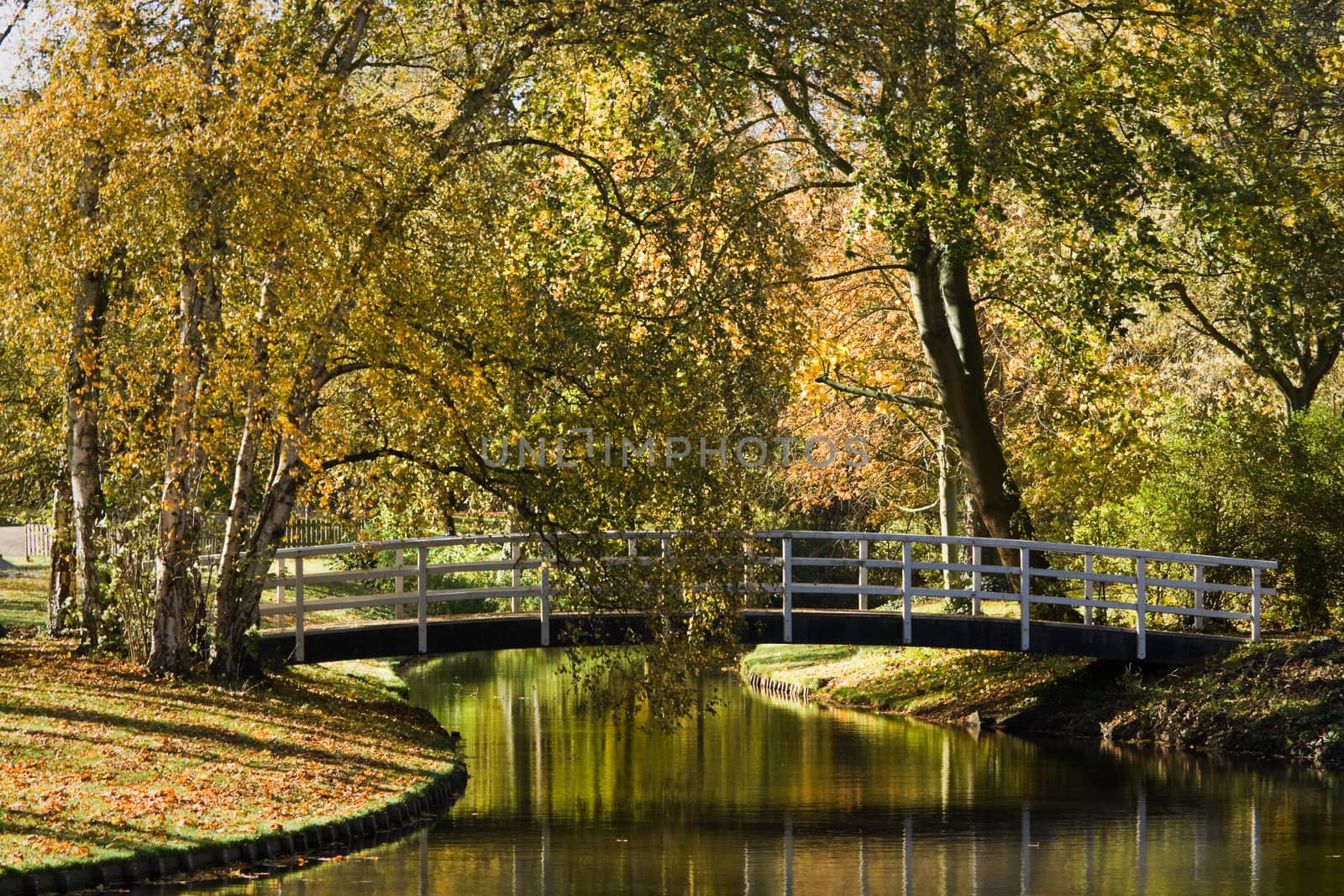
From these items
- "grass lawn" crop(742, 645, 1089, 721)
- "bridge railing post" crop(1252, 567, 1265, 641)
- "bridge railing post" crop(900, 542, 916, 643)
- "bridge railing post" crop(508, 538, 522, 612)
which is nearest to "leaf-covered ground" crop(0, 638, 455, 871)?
"bridge railing post" crop(508, 538, 522, 612)

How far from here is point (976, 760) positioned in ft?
56.2

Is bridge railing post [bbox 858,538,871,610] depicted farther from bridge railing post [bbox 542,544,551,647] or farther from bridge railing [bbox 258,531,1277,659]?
bridge railing post [bbox 542,544,551,647]

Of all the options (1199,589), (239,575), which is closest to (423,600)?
(239,575)

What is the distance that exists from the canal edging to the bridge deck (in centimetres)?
392

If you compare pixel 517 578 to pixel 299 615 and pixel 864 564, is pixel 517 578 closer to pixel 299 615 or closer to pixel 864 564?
pixel 299 615

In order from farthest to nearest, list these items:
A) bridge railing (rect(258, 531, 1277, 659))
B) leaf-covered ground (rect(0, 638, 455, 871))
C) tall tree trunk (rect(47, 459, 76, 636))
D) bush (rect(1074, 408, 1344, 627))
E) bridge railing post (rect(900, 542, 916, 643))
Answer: bush (rect(1074, 408, 1344, 627)) < bridge railing post (rect(900, 542, 916, 643)) < tall tree trunk (rect(47, 459, 76, 636)) < bridge railing (rect(258, 531, 1277, 659)) < leaf-covered ground (rect(0, 638, 455, 871))

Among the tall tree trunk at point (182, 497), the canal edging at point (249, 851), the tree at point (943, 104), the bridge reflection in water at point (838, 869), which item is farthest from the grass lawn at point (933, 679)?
the tall tree trunk at point (182, 497)

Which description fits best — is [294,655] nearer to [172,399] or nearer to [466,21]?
[172,399]

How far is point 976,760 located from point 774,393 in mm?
4781

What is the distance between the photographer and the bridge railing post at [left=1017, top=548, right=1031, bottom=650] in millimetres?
18547

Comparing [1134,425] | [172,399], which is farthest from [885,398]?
[172,399]

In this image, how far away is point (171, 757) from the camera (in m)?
12.5

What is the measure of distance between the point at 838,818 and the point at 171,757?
220 inches

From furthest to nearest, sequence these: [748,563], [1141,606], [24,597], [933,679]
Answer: [24,597] < [933,679] < [1141,606] < [748,563]
